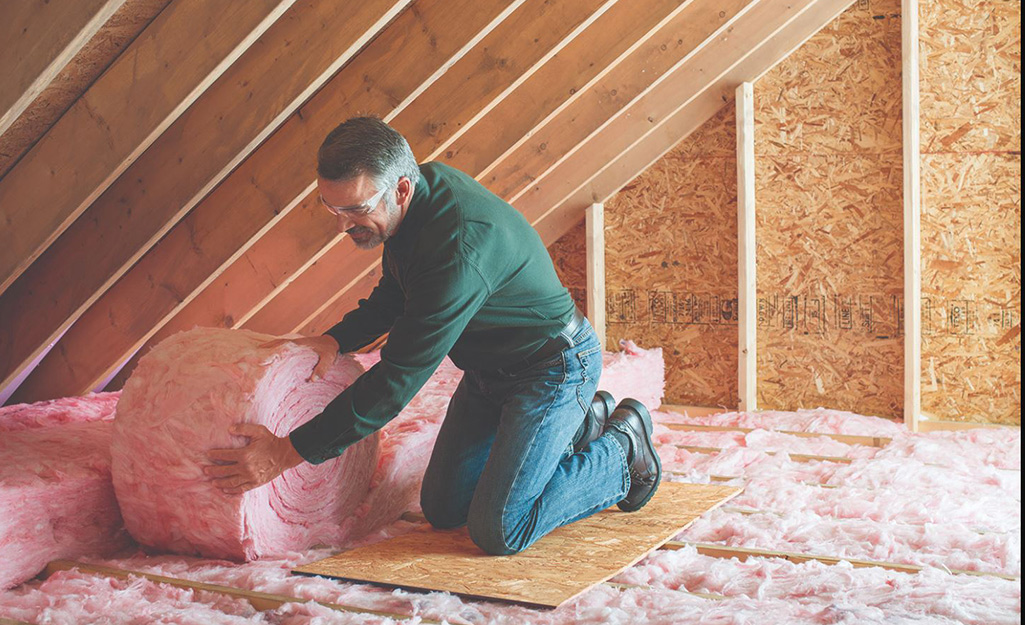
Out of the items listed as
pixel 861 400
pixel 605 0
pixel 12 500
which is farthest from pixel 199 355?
pixel 861 400

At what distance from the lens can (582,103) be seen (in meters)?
4.24

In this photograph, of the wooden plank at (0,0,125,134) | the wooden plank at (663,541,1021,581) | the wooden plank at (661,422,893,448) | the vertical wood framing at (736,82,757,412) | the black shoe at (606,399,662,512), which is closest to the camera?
the wooden plank at (0,0,125,134)

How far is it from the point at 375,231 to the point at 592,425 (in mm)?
927

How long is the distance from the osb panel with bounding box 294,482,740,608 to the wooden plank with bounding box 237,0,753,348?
1603 mm

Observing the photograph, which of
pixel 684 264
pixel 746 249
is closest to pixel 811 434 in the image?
pixel 746 249

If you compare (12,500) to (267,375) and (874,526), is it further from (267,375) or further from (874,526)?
(874,526)

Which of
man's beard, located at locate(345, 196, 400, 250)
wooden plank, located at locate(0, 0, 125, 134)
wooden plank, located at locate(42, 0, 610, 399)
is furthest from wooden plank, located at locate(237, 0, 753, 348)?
wooden plank, located at locate(0, 0, 125, 134)

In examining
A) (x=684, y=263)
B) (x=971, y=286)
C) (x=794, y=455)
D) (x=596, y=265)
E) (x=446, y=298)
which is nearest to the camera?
(x=446, y=298)

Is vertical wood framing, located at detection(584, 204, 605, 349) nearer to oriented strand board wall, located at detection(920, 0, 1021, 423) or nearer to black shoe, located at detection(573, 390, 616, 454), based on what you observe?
oriented strand board wall, located at detection(920, 0, 1021, 423)

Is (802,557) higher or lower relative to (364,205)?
lower

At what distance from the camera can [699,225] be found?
4750 millimetres

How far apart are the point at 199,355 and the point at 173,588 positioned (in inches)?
21.9

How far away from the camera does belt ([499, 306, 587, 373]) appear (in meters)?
2.51

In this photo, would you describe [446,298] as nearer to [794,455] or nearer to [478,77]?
[478,77]
